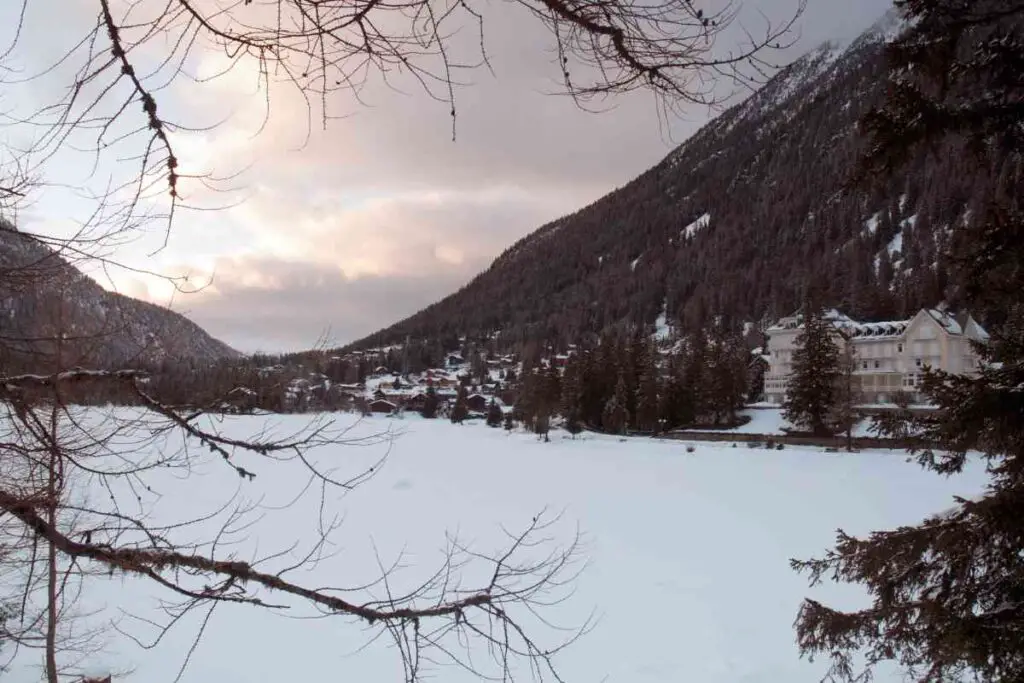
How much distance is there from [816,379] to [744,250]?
103348mm

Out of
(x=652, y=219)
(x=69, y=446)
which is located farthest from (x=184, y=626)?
(x=652, y=219)

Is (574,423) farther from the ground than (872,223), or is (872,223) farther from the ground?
(872,223)

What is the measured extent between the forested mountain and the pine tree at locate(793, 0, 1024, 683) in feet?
157

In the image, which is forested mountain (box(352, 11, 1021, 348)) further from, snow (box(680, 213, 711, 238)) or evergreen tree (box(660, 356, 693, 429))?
evergreen tree (box(660, 356, 693, 429))

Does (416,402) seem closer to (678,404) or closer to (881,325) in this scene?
(678,404)

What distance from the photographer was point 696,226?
16700 cm

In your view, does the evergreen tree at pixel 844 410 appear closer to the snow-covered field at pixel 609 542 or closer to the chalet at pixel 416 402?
the snow-covered field at pixel 609 542

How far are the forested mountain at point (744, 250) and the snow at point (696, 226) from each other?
3.50ft

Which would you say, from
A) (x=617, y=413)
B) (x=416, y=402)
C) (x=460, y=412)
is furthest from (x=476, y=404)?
(x=617, y=413)

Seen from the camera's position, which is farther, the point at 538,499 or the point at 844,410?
the point at 844,410

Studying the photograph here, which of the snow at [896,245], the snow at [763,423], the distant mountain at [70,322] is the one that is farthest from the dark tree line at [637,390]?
the snow at [896,245]

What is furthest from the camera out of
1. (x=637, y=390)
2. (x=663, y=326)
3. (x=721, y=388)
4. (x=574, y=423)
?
(x=663, y=326)

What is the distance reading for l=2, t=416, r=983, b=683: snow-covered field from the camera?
9.03 meters

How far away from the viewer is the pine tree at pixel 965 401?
130 inches
